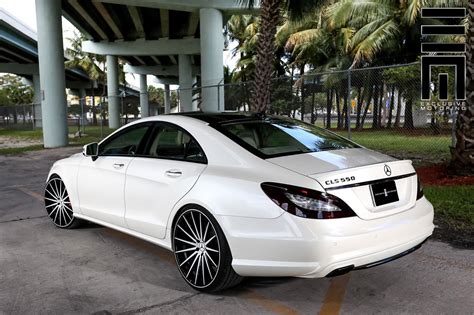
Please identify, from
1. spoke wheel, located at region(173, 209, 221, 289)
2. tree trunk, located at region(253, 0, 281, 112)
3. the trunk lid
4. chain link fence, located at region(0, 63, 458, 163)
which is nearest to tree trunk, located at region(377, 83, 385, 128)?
chain link fence, located at region(0, 63, 458, 163)

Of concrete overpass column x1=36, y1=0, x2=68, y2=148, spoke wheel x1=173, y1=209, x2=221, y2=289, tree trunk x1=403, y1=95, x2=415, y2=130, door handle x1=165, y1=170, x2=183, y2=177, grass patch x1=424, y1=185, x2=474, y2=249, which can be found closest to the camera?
spoke wheel x1=173, y1=209, x2=221, y2=289

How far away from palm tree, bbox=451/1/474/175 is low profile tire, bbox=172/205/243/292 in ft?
20.2

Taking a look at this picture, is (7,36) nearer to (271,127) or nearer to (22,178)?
(22,178)

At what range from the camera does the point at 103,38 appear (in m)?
34.5

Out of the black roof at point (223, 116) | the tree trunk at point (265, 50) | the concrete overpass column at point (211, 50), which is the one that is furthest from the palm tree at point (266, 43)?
the concrete overpass column at point (211, 50)

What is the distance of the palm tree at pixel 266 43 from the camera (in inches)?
471

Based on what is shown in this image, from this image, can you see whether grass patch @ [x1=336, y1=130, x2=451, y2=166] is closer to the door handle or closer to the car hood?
the car hood

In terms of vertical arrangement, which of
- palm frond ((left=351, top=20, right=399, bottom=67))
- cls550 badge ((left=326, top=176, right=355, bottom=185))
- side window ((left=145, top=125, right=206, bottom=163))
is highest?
palm frond ((left=351, top=20, right=399, bottom=67))

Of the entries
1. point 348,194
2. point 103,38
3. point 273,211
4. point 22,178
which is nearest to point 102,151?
point 273,211

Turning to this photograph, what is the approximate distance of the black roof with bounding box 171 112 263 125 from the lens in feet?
15.1

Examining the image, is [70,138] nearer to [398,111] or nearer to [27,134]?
[27,134]

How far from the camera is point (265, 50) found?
12.3 meters

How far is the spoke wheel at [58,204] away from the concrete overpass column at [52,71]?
13.3m

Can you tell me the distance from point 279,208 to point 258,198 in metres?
0.19
